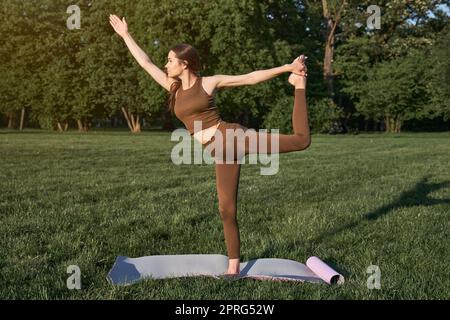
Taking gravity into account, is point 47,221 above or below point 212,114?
below

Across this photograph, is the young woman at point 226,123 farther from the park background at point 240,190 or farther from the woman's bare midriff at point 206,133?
the park background at point 240,190

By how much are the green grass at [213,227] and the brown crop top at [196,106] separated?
1541 mm

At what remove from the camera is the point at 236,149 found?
507cm

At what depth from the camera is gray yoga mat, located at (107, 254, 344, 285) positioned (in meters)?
4.98

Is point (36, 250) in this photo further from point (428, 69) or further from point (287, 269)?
point (428, 69)

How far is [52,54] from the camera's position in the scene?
1837 inches

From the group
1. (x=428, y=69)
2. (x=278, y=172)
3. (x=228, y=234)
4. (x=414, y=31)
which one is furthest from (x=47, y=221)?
(x=414, y=31)

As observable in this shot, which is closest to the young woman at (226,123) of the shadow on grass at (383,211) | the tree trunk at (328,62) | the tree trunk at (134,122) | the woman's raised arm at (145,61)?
the woman's raised arm at (145,61)

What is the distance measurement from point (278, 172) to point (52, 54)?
37837 mm

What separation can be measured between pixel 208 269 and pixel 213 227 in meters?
2.04

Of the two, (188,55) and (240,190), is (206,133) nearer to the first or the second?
(188,55)

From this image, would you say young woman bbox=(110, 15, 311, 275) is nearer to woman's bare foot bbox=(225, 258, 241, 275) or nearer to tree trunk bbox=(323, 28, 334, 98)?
woman's bare foot bbox=(225, 258, 241, 275)

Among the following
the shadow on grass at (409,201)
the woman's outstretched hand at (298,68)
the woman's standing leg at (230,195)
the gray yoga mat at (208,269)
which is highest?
the woman's outstretched hand at (298,68)

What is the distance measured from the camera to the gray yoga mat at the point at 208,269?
4984 millimetres
